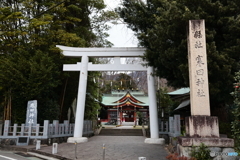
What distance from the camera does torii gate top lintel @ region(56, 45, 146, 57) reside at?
11812 mm

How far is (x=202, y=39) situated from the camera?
6.61 m

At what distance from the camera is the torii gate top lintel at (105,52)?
11812 millimetres

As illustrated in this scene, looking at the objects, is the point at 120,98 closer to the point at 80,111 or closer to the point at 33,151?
the point at 80,111

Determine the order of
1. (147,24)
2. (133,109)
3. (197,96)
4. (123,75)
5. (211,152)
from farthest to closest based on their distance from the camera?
1. (123,75)
2. (133,109)
3. (147,24)
4. (197,96)
5. (211,152)

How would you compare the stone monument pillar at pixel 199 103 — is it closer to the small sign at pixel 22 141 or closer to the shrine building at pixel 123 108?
the small sign at pixel 22 141

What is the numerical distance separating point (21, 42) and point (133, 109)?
1984 cm

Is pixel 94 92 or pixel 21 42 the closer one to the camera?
pixel 21 42

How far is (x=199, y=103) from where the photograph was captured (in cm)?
624

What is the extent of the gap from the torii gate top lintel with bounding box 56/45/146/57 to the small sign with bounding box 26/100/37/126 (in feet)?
10.7

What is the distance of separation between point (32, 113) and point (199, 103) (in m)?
8.61

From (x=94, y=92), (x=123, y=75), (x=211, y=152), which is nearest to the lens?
(x=211, y=152)

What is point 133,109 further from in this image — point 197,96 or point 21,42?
point 197,96

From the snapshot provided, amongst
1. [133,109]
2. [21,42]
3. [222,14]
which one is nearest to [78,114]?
[21,42]

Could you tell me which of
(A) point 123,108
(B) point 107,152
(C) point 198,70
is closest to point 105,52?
(B) point 107,152
